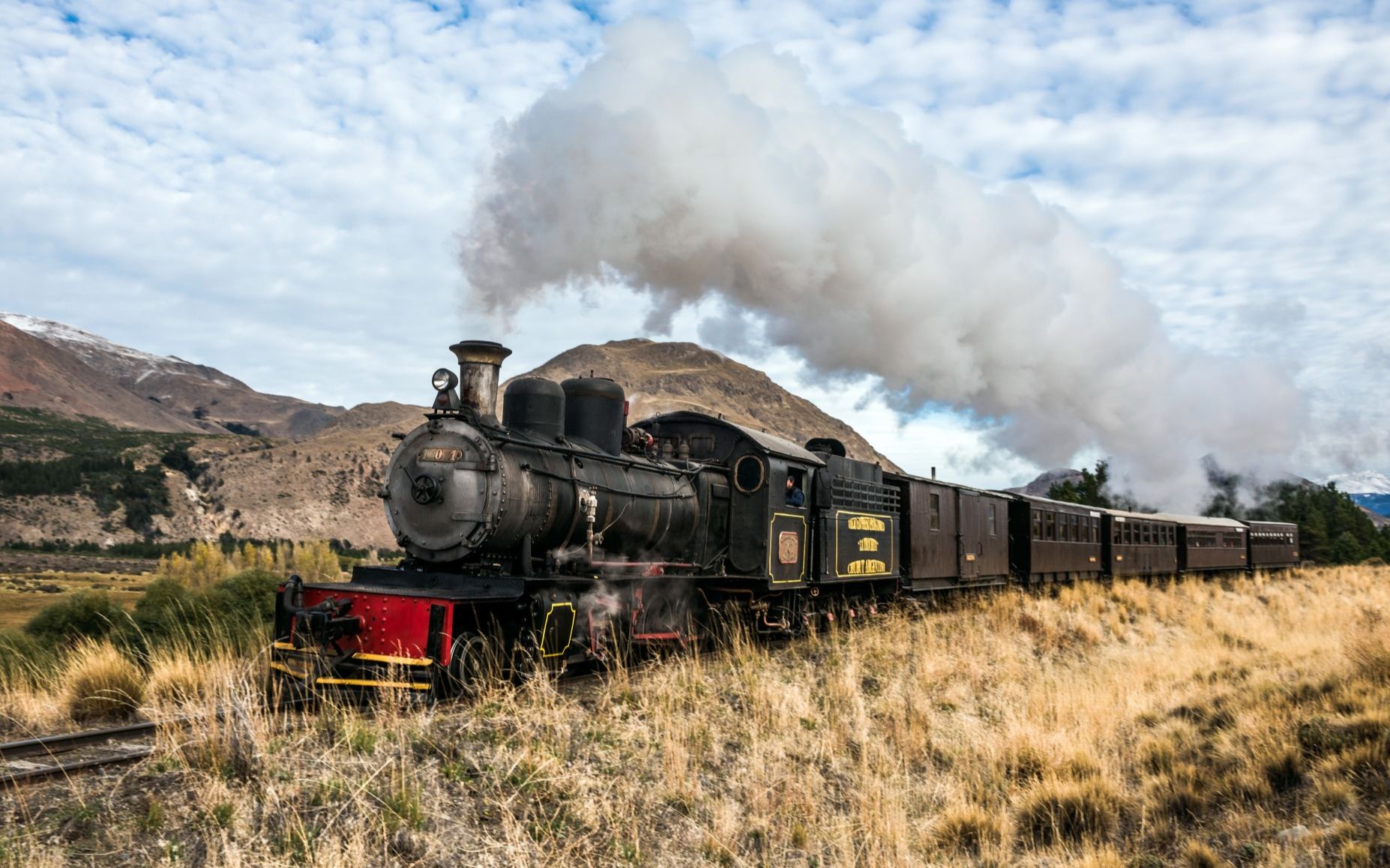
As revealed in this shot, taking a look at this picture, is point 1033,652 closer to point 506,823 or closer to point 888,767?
point 888,767

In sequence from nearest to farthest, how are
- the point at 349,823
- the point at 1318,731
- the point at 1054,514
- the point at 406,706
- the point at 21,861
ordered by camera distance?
the point at 21,861 < the point at 349,823 < the point at 406,706 < the point at 1318,731 < the point at 1054,514

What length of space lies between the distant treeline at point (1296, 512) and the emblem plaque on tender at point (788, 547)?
36.9m

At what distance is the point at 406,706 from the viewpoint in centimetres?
712

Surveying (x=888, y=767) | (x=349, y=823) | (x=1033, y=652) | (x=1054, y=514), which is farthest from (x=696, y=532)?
(x=1054, y=514)

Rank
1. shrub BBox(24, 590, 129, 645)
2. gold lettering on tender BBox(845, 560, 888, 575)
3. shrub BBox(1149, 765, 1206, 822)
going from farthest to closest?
shrub BBox(24, 590, 129, 645) < gold lettering on tender BBox(845, 560, 888, 575) < shrub BBox(1149, 765, 1206, 822)

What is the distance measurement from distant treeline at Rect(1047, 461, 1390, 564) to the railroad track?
44661 mm

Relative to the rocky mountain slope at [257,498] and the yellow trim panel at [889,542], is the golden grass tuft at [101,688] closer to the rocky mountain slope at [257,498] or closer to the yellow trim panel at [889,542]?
the yellow trim panel at [889,542]

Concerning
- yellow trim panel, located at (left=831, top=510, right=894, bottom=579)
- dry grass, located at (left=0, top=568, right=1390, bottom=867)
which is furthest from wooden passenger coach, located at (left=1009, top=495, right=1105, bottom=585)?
dry grass, located at (left=0, top=568, right=1390, bottom=867)

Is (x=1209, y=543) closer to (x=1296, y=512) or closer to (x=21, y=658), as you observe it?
(x=1296, y=512)

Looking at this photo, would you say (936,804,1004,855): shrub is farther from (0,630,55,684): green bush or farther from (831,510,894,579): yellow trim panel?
(0,630,55,684): green bush

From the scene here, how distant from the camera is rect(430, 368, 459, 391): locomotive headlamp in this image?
8.80 m

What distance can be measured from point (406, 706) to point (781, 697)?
3401 millimetres

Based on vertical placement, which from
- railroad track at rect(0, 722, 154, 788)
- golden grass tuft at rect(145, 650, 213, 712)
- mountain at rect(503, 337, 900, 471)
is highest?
mountain at rect(503, 337, 900, 471)

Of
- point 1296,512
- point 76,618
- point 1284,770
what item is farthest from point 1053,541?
point 1296,512
